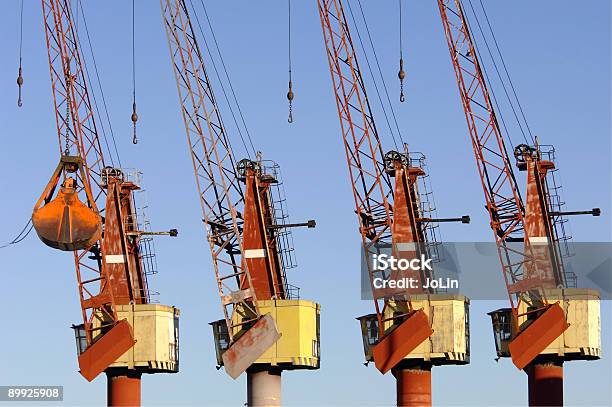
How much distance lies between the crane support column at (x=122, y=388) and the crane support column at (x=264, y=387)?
11023mm

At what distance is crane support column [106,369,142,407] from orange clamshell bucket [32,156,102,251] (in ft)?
131

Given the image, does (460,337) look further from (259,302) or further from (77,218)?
(77,218)

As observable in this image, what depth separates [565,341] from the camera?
116750 millimetres

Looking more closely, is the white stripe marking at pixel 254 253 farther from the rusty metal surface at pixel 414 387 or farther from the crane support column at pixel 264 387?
the rusty metal surface at pixel 414 387

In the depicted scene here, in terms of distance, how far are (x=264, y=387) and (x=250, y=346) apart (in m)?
4.59

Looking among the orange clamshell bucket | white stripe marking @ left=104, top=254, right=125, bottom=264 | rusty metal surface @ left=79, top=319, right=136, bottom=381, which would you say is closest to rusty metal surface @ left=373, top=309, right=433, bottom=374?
rusty metal surface @ left=79, top=319, right=136, bottom=381

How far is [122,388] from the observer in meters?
120

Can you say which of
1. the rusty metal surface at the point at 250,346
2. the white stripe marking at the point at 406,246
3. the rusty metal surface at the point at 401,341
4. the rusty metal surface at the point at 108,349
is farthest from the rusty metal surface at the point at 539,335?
the rusty metal surface at the point at 108,349

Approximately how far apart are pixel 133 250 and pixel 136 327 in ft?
27.0

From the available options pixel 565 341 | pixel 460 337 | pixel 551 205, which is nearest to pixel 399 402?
pixel 460 337

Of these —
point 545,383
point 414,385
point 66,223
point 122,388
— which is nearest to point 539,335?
point 545,383

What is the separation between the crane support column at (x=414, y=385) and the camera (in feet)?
379

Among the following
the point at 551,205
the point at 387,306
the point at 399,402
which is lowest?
the point at 399,402

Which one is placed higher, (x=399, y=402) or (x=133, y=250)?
(x=133, y=250)
